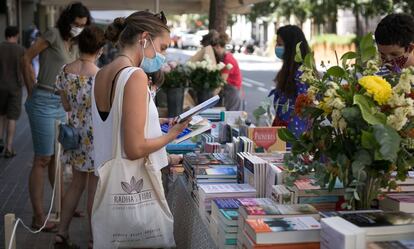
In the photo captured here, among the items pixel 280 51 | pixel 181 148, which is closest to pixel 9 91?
pixel 181 148

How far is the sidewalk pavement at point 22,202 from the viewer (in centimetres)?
505

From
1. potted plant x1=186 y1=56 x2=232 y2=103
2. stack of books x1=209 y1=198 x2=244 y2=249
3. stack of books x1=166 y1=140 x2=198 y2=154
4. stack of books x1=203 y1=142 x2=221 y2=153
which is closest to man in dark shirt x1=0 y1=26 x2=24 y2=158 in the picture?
potted plant x1=186 y1=56 x2=232 y2=103

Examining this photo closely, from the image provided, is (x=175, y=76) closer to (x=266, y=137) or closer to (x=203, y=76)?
(x=203, y=76)

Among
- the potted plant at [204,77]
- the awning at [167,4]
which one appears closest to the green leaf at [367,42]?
the potted plant at [204,77]

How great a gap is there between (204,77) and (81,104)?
2.43 m

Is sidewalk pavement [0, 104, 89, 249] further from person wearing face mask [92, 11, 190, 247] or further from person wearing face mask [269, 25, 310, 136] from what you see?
person wearing face mask [92, 11, 190, 247]

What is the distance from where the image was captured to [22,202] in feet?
20.8

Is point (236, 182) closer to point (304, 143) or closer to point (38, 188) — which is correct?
point (304, 143)

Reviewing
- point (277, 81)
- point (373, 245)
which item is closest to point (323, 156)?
point (373, 245)

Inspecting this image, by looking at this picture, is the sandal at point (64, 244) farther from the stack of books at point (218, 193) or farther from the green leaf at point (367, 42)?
the green leaf at point (367, 42)

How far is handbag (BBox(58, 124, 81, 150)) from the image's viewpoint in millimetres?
4305

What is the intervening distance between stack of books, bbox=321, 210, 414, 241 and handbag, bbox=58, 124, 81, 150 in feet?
8.54

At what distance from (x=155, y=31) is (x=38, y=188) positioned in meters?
2.60

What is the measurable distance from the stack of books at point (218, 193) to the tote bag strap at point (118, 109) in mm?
A: 419
